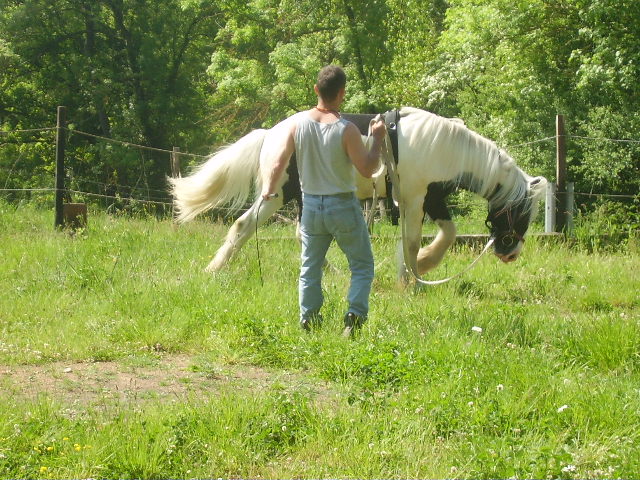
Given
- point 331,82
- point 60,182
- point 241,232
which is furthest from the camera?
point 60,182

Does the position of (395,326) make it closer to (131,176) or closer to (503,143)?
(503,143)

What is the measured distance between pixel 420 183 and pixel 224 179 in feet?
6.96

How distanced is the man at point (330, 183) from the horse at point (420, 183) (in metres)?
1.74

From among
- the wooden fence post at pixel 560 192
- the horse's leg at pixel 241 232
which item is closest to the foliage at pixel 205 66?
the wooden fence post at pixel 560 192

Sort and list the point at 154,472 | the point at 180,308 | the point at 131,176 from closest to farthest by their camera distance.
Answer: the point at 154,472 < the point at 180,308 < the point at 131,176

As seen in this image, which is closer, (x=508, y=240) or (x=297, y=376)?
(x=297, y=376)

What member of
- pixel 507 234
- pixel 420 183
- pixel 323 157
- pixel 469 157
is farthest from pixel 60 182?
pixel 323 157

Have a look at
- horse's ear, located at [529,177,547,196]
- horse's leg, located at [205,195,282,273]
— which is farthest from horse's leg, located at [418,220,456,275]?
horse's leg, located at [205,195,282,273]

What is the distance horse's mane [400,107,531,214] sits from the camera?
7781mm

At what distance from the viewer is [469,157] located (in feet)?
25.8

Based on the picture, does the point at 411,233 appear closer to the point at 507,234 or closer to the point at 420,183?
the point at 420,183

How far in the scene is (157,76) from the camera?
27875mm

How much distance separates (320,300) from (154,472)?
2.51 meters

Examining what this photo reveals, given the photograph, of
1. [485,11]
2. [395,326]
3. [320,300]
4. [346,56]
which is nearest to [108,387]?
[320,300]
